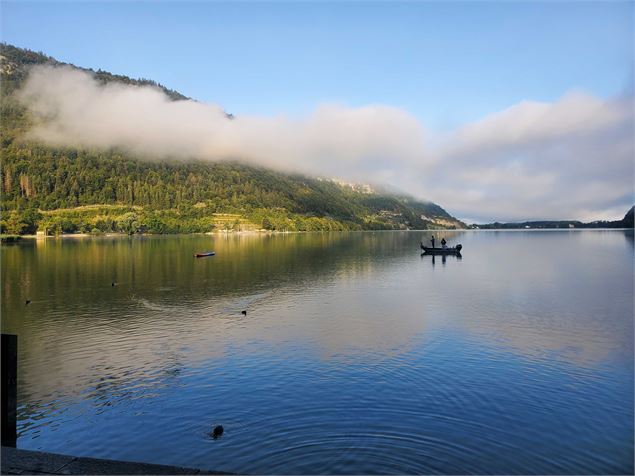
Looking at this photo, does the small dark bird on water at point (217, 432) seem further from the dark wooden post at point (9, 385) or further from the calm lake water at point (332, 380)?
the dark wooden post at point (9, 385)

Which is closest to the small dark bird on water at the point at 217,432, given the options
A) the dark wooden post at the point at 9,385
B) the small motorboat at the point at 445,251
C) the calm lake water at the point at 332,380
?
the calm lake water at the point at 332,380

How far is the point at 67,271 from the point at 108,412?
255 feet

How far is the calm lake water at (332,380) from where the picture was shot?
1934 cm

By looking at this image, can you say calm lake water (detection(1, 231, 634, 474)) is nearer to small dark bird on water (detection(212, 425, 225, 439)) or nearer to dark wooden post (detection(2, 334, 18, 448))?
small dark bird on water (detection(212, 425, 225, 439))

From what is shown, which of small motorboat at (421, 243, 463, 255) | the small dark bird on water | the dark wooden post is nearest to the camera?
the dark wooden post

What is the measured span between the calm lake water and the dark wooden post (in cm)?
327

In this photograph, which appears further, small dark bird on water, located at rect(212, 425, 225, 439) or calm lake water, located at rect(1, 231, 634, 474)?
small dark bird on water, located at rect(212, 425, 225, 439)

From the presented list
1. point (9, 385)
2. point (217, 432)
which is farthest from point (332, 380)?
point (9, 385)

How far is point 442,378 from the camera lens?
28.3 meters

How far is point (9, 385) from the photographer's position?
16.6 metres

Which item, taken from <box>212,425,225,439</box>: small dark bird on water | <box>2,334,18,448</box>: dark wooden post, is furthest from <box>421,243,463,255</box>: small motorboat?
<box>2,334,18,448</box>: dark wooden post

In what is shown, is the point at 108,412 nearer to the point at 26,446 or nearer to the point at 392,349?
the point at 26,446

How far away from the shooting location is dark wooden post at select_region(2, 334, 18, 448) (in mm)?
16469

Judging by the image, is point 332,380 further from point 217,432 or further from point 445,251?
point 445,251
